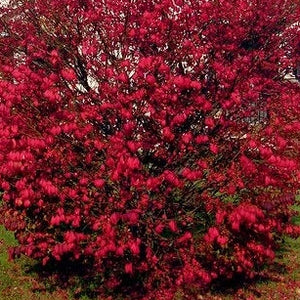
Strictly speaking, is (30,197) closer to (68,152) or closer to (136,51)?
(68,152)

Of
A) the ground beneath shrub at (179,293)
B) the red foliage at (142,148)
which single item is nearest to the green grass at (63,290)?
the ground beneath shrub at (179,293)

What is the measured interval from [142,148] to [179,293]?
290cm

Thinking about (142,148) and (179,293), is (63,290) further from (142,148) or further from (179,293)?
(142,148)

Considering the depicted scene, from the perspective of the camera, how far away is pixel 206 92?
9.98 m

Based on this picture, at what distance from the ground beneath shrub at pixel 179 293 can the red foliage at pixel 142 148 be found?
24.9 inches

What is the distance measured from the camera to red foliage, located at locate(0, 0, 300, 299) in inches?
321

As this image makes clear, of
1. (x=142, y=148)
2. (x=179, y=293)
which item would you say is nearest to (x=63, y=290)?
(x=179, y=293)

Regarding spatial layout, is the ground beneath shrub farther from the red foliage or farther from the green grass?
the red foliage

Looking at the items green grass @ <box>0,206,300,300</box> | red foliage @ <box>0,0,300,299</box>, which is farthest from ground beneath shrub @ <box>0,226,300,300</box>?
red foliage @ <box>0,0,300,299</box>

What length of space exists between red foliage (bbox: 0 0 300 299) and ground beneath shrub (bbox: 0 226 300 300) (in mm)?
632

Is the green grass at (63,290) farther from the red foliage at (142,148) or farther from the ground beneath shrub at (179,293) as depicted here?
the red foliage at (142,148)

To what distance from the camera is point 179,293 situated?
31.7 feet

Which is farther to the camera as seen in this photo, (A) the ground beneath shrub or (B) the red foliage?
(A) the ground beneath shrub

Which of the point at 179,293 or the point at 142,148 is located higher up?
the point at 142,148
